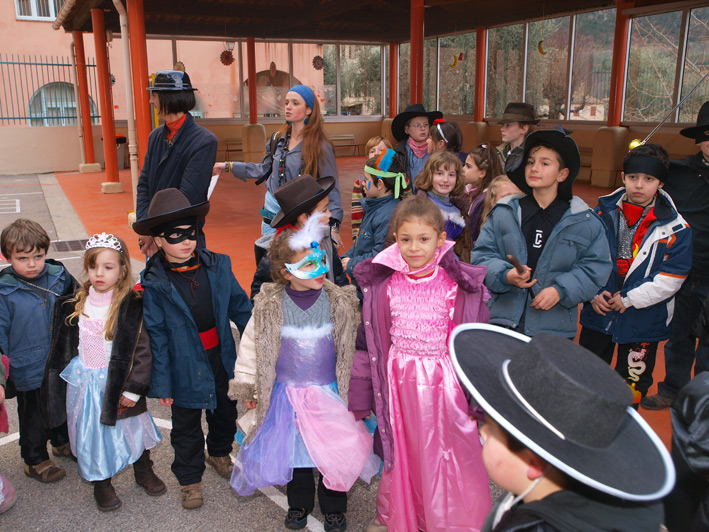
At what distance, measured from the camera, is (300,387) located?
2861 mm

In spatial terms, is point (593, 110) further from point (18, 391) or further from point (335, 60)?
point (18, 391)

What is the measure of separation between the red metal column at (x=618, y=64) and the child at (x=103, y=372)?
42.0 feet

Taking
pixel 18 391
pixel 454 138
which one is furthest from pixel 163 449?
pixel 454 138

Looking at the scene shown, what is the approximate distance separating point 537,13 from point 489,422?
16.1 meters

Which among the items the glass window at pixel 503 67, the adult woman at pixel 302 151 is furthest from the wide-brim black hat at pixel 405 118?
the glass window at pixel 503 67

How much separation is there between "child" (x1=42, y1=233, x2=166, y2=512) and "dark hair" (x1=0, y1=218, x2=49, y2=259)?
1.03 ft

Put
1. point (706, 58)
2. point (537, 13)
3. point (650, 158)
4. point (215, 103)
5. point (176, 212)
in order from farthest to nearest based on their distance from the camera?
point (215, 103) < point (537, 13) < point (706, 58) < point (650, 158) < point (176, 212)

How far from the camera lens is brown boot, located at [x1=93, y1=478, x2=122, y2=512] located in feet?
9.93

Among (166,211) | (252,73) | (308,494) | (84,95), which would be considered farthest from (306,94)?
(252,73)

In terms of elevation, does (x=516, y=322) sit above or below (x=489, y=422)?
below

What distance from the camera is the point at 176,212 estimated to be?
291 cm

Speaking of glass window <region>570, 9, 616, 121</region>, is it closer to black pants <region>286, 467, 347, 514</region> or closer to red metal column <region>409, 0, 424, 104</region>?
red metal column <region>409, 0, 424, 104</region>

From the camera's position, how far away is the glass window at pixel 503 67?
57.4ft

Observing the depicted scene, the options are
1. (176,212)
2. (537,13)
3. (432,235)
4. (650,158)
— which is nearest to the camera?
(432,235)
